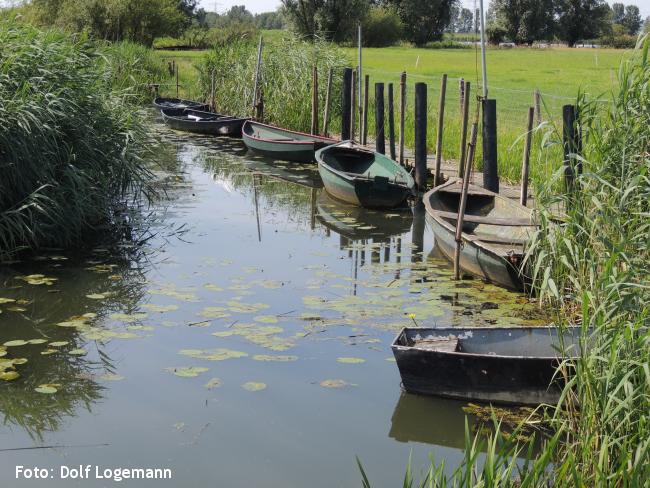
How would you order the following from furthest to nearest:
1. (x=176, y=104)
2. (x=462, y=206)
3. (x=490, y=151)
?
(x=176, y=104), (x=490, y=151), (x=462, y=206)

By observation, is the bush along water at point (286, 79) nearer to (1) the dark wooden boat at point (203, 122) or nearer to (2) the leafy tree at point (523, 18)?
(1) the dark wooden boat at point (203, 122)

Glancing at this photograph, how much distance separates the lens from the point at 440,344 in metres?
6.66

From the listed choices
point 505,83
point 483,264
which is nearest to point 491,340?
point 483,264

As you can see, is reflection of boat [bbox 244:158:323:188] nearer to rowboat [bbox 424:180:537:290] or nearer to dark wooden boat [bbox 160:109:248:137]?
dark wooden boat [bbox 160:109:248:137]

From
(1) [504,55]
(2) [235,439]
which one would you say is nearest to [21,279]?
(2) [235,439]

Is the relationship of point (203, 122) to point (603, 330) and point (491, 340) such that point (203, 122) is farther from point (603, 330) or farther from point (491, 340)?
point (603, 330)

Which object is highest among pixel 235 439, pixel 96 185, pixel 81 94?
pixel 81 94

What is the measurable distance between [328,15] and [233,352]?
165 ft

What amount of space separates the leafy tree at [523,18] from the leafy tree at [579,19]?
6.55ft

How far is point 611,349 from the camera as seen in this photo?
4.79 metres

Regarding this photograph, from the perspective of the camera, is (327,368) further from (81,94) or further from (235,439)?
(81,94)

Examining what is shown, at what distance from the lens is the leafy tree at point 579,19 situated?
73750 millimetres

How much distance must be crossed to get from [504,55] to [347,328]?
159 ft

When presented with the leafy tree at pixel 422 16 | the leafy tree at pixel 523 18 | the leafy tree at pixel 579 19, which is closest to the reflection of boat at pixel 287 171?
the leafy tree at pixel 422 16
